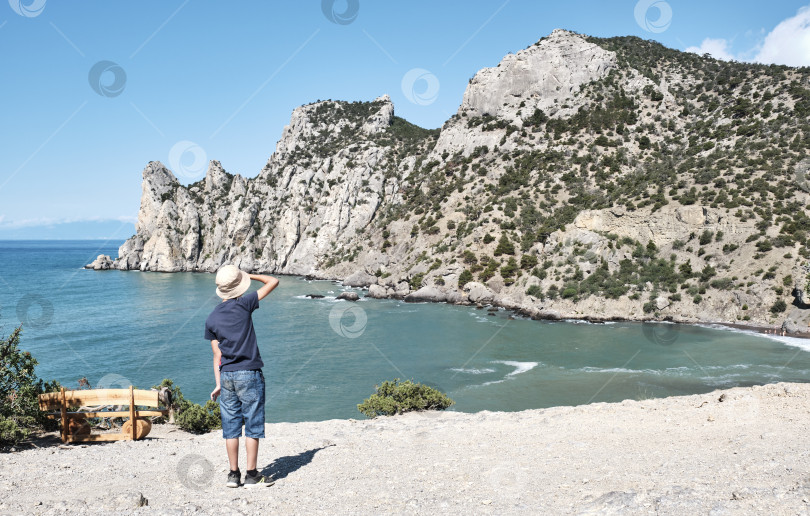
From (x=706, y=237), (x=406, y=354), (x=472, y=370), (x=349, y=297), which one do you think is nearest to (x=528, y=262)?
(x=706, y=237)

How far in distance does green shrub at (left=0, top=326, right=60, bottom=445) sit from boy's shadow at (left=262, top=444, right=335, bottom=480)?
5.02 metres

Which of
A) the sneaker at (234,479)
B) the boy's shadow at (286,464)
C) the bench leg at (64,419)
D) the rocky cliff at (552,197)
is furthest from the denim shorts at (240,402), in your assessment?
the rocky cliff at (552,197)

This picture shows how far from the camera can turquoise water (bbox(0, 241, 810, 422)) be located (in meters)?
25.8

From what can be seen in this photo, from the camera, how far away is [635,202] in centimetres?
5500

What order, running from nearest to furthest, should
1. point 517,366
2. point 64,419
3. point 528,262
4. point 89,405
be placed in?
point 64,419 < point 89,405 < point 517,366 < point 528,262

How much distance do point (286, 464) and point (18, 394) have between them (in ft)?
19.7

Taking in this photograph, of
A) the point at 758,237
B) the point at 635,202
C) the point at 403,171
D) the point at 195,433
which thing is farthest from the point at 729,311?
the point at 403,171

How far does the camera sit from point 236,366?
6.16m

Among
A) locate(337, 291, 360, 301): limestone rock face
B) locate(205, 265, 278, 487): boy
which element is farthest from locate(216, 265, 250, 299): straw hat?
locate(337, 291, 360, 301): limestone rock face

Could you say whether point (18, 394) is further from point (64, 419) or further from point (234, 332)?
point (234, 332)

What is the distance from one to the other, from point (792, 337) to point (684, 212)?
1714 cm

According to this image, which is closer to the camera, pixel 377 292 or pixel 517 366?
pixel 517 366

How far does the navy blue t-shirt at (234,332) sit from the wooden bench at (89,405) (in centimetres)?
468

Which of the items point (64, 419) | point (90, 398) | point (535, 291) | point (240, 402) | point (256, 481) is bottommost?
point (256, 481)
